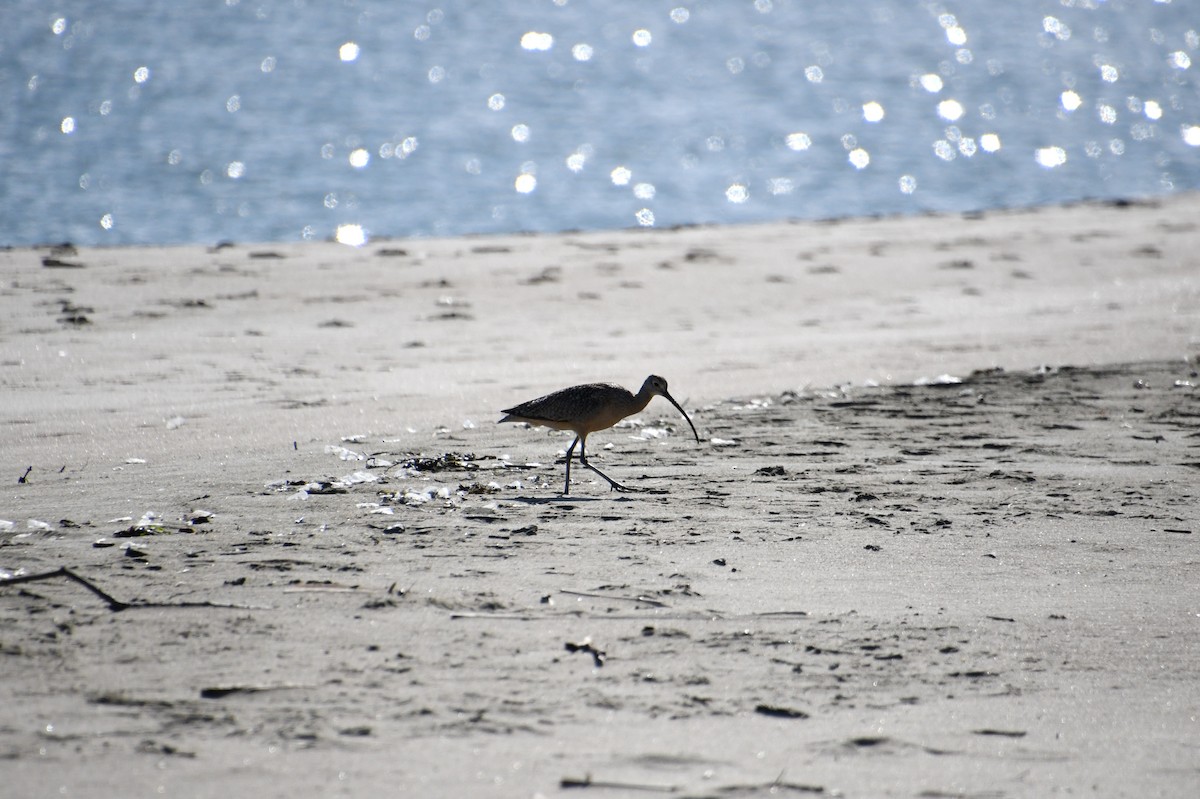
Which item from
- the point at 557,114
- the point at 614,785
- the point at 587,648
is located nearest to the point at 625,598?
the point at 587,648

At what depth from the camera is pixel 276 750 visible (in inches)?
147

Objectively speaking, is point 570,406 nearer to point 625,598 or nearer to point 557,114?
point 625,598

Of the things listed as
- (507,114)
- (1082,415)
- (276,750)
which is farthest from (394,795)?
(507,114)

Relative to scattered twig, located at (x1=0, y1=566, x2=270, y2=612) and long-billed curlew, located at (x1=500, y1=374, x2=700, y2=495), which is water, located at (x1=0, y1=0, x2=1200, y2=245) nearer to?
long-billed curlew, located at (x1=500, y1=374, x2=700, y2=495)

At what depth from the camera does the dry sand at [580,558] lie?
383 cm

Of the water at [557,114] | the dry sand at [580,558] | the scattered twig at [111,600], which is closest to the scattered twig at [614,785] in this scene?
the dry sand at [580,558]

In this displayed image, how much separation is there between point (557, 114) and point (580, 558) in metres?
29.9

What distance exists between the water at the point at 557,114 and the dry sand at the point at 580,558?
35.5 ft

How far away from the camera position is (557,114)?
112ft

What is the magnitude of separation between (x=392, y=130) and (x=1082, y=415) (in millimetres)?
24439

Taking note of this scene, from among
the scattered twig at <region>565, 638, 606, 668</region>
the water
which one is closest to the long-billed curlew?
the scattered twig at <region>565, 638, 606, 668</region>

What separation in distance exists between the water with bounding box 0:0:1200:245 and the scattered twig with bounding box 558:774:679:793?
642 inches

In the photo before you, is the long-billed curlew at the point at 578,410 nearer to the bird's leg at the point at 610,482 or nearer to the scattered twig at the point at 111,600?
the bird's leg at the point at 610,482

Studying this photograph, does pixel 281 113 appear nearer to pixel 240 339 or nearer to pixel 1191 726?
pixel 240 339
